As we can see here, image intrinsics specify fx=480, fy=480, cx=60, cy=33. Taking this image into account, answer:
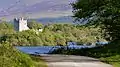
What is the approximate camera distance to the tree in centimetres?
3641

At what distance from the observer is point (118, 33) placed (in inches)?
1688

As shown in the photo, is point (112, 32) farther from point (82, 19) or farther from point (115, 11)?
point (115, 11)

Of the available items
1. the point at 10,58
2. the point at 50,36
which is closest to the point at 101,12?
the point at 10,58

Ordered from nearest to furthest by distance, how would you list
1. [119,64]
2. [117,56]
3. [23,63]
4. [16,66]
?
[16,66] → [23,63] → [119,64] → [117,56]

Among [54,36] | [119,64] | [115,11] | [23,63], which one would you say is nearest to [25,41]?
[54,36]

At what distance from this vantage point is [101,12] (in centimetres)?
3916

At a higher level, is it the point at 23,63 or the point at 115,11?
the point at 115,11

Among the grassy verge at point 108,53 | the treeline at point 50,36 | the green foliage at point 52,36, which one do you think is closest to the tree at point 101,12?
the grassy verge at point 108,53

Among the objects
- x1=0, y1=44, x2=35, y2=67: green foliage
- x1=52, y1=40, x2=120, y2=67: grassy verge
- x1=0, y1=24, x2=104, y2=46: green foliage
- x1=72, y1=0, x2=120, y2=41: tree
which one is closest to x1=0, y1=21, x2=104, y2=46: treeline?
x1=0, y1=24, x2=104, y2=46: green foliage

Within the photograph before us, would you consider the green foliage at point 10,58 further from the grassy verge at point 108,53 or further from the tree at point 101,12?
the tree at point 101,12

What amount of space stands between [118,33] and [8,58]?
22563 mm

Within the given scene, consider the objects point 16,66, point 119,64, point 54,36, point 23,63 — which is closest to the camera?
point 16,66

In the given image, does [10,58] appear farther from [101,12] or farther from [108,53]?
[101,12]

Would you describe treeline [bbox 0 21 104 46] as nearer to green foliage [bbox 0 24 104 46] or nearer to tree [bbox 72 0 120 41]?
green foliage [bbox 0 24 104 46]
